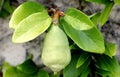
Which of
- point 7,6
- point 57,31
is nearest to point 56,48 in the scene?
point 57,31

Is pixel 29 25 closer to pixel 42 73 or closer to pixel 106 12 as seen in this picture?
pixel 106 12

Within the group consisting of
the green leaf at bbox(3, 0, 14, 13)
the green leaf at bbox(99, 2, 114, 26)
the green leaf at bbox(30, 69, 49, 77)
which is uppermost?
the green leaf at bbox(99, 2, 114, 26)

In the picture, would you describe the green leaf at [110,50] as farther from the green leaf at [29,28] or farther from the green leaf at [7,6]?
the green leaf at [7,6]

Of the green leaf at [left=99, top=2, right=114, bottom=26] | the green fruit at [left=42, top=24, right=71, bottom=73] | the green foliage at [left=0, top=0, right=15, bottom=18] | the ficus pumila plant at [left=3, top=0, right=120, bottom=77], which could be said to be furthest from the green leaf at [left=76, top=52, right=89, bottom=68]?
the green foliage at [left=0, top=0, right=15, bottom=18]

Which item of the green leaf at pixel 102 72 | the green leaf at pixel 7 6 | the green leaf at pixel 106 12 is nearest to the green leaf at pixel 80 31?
the green leaf at pixel 106 12

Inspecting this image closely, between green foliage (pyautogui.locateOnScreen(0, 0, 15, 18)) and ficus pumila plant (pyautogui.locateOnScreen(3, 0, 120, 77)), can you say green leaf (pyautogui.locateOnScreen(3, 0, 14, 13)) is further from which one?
ficus pumila plant (pyautogui.locateOnScreen(3, 0, 120, 77))

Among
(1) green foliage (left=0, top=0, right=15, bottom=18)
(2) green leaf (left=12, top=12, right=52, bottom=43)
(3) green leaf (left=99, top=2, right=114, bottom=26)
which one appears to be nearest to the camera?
(2) green leaf (left=12, top=12, right=52, bottom=43)

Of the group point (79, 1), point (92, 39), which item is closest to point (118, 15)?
point (79, 1)
